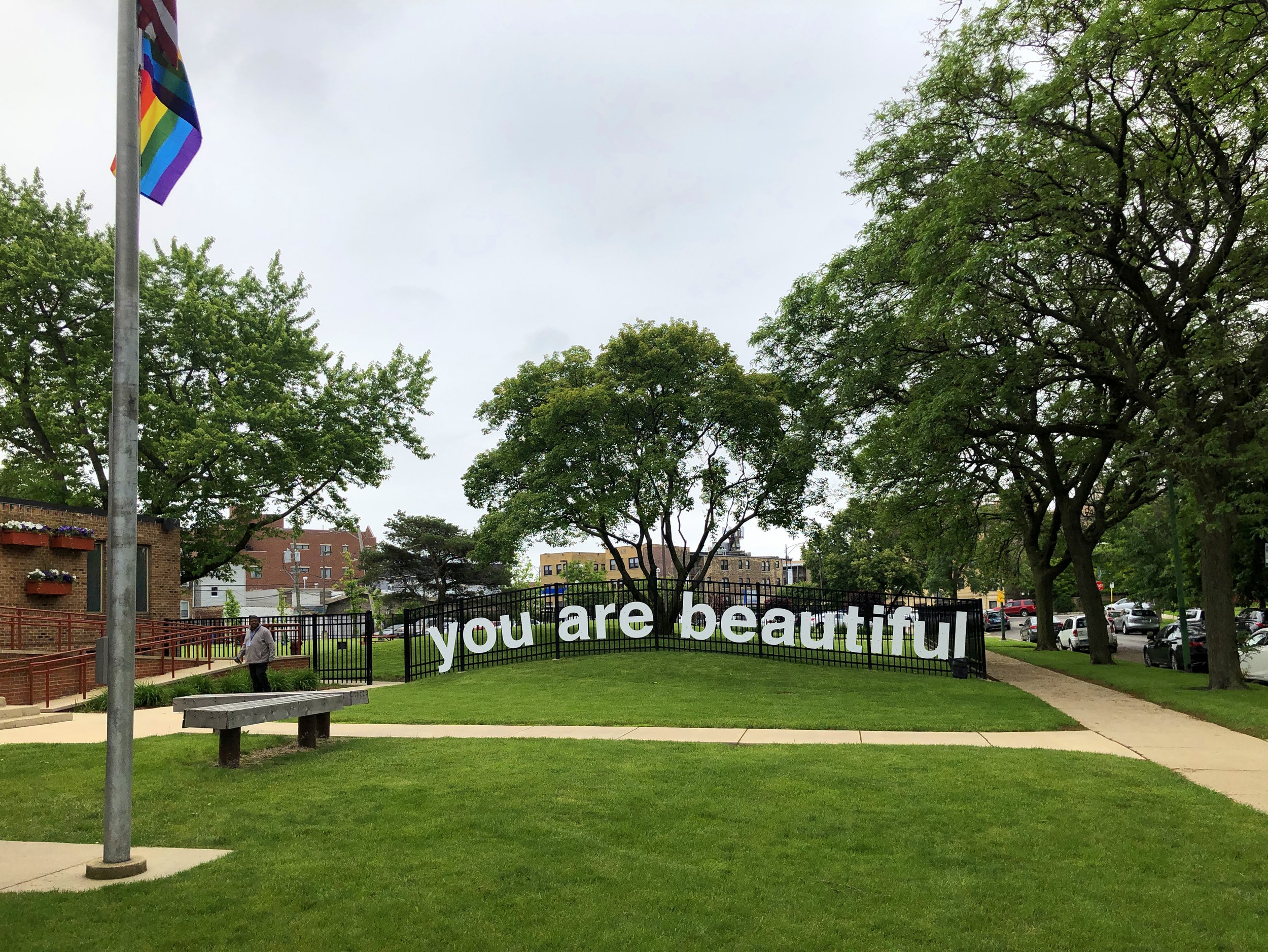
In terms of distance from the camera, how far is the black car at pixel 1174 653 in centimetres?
2648

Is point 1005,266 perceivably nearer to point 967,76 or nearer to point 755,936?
point 967,76

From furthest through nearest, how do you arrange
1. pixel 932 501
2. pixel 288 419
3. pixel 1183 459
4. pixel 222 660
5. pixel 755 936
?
pixel 288 419 → pixel 932 501 → pixel 222 660 → pixel 1183 459 → pixel 755 936

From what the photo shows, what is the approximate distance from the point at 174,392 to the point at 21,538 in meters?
13.3

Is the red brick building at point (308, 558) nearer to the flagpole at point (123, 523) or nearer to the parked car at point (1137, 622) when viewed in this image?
the parked car at point (1137, 622)

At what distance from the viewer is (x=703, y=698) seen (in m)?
17.0

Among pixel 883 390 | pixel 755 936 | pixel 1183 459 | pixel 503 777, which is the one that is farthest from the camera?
pixel 883 390

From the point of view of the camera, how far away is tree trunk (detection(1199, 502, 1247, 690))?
18641mm

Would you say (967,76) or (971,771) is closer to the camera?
(971,771)

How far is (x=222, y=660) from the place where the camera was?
77.0ft

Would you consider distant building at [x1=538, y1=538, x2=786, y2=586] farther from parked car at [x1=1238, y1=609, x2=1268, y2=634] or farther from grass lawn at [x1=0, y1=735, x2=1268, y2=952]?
grass lawn at [x1=0, y1=735, x2=1268, y2=952]

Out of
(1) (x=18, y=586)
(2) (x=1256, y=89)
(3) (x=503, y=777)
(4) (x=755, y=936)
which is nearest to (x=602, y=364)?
(1) (x=18, y=586)

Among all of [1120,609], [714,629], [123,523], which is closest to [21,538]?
[714,629]

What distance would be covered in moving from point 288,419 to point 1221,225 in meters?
27.0

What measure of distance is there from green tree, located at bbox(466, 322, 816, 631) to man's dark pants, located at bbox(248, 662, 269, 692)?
12.4 m
